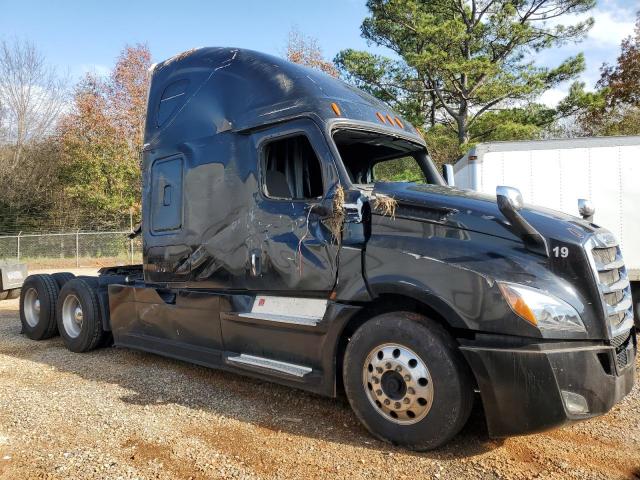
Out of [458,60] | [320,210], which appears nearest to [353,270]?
[320,210]

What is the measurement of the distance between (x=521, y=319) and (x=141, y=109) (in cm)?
2903

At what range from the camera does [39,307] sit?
7465 millimetres

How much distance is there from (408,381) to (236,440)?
1324mm

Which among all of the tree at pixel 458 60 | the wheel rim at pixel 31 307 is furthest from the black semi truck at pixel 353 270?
the tree at pixel 458 60

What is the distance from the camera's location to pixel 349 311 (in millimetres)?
3889

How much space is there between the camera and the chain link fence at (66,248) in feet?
81.4

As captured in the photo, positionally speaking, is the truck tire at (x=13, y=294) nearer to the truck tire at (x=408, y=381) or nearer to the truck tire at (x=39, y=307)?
the truck tire at (x=39, y=307)

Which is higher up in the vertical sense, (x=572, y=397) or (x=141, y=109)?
(x=141, y=109)

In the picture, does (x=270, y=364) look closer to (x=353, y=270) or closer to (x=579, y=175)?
(x=353, y=270)

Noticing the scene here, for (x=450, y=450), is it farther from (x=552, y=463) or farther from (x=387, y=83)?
(x=387, y=83)

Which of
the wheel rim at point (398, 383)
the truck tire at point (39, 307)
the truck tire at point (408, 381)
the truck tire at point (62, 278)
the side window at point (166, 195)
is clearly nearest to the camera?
the truck tire at point (408, 381)

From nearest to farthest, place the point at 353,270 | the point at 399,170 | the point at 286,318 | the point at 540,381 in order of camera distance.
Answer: the point at 540,381 → the point at 353,270 → the point at 286,318 → the point at 399,170

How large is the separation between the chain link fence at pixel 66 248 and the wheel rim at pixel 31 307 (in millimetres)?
17339

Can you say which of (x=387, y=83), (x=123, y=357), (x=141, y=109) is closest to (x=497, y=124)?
(x=387, y=83)
